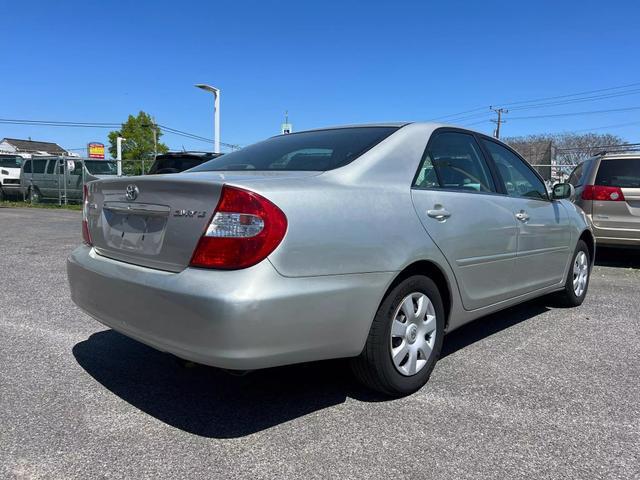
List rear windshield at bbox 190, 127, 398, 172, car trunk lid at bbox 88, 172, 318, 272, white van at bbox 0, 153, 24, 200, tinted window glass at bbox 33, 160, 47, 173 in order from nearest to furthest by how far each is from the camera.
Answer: car trunk lid at bbox 88, 172, 318, 272 → rear windshield at bbox 190, 127, 398, 172 → tinted window glass at bbox 33, 160, 47, 173 → white van at bbox 0, 153, 24, 200

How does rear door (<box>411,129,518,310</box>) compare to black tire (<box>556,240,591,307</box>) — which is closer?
rear door (<box>411,129,518,310</box>)

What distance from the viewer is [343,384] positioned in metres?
3.28

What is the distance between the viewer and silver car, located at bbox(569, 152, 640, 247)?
750 centimetres

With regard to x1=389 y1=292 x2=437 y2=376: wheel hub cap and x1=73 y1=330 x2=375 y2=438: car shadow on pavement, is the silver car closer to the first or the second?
x1=389 y1=292 x2=437 y2=376: wheel hub cap

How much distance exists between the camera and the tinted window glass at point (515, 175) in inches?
164

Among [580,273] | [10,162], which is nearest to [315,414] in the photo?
[580,273]

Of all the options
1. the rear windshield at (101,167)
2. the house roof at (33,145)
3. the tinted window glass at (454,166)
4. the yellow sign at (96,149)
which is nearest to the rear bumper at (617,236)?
the tinted window glass at (454,166)

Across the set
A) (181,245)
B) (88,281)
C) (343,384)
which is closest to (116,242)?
(88,281)

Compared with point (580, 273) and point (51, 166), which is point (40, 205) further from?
point (580, 273)

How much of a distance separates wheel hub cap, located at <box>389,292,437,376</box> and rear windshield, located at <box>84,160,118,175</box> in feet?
60.2

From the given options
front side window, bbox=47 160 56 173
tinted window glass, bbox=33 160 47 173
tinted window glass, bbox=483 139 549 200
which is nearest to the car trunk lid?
tinted window glass, bbox=483 139 549 200

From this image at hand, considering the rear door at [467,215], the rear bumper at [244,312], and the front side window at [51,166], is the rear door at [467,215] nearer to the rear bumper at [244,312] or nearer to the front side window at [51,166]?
the rear bumper at [244,312]

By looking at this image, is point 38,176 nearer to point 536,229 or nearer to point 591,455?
point 536,229

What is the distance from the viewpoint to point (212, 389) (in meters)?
3.17
